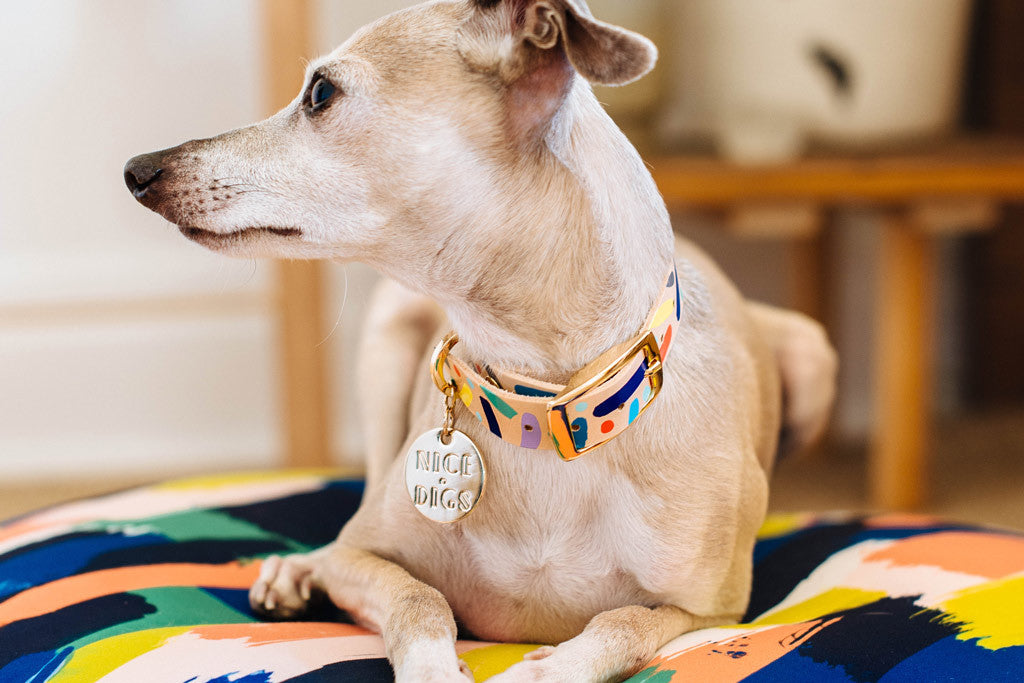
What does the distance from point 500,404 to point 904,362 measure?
148 cm

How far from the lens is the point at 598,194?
36.4 inches

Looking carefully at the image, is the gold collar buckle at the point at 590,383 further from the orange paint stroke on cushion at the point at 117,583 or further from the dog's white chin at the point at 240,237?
the orange paint stroke on cushion at the point at 117,583

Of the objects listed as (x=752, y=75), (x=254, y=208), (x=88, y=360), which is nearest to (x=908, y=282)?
(x=752, y=75)

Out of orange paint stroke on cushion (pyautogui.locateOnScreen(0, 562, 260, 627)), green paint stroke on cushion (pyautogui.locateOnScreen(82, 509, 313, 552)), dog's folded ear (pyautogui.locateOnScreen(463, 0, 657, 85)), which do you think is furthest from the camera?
green paint stroke on cushion (pyautogui.locateOnScreen(82, 509, 313, 552))

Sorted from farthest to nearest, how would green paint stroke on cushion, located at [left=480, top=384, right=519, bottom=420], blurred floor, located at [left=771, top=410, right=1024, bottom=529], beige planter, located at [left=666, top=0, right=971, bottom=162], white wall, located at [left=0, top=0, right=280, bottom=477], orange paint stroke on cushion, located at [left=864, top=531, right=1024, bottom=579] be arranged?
1. white wall, located at [left=0, top=0, right=280, bottom=477]
2. blurred floor, located at [left=771, top=410, right=1024, bottom=529]
3. beige planter, located at [left=666, top=0, right=971, bottom=162]
4. orange paint stroke on cushion, located at [left=864, top=531, right=1024, bottom=579]
5. green paint stroke on cushion, located at [left=480, top=384, right=519, bottom=420]

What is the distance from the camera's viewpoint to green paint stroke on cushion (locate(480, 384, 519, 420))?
942 millimetres

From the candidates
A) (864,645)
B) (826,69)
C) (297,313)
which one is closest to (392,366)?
(864,645)

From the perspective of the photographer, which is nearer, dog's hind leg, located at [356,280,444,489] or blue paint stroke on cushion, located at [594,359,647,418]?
blue paint stroke on cushion, located at [594,359,647,418]

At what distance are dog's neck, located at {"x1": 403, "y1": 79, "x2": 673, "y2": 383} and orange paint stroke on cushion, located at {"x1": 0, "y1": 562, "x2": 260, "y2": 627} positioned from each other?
0.51m

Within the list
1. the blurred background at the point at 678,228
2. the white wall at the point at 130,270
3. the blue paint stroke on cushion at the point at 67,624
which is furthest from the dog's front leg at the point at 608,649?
the white wall at the point at 130,270

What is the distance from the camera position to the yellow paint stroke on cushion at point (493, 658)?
3.05ft

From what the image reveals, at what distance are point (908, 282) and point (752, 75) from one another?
0.54 metres

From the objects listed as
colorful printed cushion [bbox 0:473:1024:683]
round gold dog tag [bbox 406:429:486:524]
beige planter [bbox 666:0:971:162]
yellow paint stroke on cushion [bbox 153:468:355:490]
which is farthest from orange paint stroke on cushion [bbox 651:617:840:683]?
beige planter [bbox 666:0:971:162]

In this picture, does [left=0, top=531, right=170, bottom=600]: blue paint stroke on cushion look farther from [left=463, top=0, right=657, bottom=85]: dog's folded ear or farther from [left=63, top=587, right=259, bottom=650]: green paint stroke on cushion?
[left=463, top=0, right=657, bottom=85]: dog's folded ear
